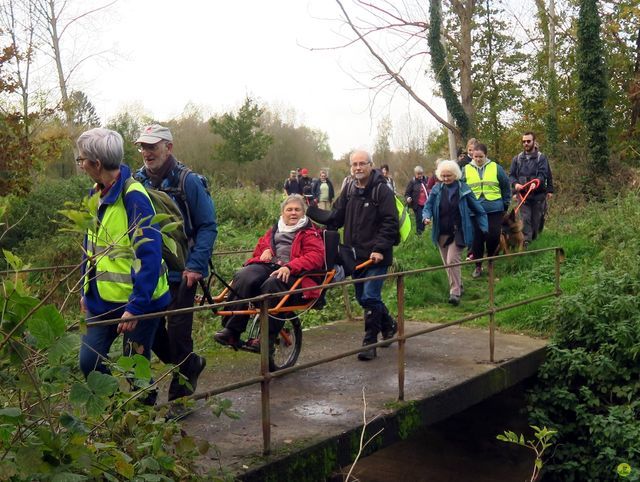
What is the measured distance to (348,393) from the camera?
18.5 feet

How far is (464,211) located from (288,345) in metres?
A: 3.53

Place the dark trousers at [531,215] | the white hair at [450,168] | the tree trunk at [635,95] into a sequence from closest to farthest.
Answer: the white hair at [450,168] → the dark trousers at [531,215] → the tree trunk at [635,95]

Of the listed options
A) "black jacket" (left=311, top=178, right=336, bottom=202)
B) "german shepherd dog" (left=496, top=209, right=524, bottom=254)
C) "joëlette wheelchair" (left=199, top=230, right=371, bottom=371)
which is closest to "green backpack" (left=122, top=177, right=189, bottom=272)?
"joëlette wheelchair" (left=199, top=230, right=371, bottom=371)

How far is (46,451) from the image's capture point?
2.43m

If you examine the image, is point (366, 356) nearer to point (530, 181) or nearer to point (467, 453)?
point (467, 453)

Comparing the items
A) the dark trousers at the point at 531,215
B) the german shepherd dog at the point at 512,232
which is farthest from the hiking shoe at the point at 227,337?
the dark trousers at the point at 531,215

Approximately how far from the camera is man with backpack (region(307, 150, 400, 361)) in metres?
6.68

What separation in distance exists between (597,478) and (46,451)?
5.60 metres

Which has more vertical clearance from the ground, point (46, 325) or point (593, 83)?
point (593, 83)

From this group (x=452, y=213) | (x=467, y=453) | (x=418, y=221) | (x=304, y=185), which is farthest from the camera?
(x=304, y=185)

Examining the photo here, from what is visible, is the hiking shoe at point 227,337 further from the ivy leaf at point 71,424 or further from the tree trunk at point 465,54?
the tree trunk at point 465,54

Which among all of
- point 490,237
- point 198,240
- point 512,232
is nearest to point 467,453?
point 490,237

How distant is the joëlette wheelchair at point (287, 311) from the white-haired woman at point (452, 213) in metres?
2.71

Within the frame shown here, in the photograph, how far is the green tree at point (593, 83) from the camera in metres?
17.5
